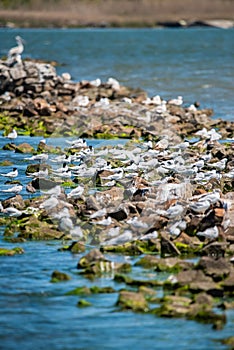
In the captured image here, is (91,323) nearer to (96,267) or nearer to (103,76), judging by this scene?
(96,267)

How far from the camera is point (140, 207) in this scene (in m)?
12.5

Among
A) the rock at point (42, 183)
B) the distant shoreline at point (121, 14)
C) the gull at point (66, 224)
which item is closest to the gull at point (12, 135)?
the rock at point (42, 183)

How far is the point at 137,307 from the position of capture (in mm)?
9477

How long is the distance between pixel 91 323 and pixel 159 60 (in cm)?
4588

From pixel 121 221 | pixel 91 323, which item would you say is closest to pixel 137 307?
pixel 91 323

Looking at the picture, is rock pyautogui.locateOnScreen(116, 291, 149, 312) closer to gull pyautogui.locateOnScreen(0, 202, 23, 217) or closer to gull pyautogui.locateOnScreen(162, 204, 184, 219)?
gull pyautogui.locateOnScreen(162, 204, 184, 219)

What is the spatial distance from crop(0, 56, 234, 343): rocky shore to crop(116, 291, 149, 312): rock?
0.04 ft

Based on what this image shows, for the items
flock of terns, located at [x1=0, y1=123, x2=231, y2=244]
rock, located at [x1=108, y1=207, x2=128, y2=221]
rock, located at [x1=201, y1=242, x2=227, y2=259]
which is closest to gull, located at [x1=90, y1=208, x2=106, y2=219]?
flock of terns, located at [x1=0, y1=123, x2=231, y2=244]

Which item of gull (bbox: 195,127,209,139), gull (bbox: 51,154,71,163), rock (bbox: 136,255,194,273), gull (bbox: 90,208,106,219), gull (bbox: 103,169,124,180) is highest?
rock (bbox: 136,255,194,273)

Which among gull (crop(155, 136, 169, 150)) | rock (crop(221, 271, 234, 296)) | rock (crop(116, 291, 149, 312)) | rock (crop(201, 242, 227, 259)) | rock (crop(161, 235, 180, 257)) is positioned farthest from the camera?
gull (crop(155, 136, 169, 150))

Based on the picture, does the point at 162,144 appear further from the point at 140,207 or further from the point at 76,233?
the point at 76,233

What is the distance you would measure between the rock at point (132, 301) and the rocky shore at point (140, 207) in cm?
1

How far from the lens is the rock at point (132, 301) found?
31.1ft

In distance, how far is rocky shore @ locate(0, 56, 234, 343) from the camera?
393 inches
